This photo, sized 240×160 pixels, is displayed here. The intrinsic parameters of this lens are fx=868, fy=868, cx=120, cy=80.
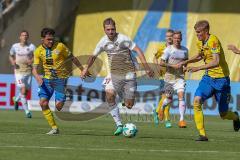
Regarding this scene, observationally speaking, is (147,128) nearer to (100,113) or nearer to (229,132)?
(229,132)

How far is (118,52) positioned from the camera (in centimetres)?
1778

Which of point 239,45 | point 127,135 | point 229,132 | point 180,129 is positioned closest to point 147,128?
point 180,129

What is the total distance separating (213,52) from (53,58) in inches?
151

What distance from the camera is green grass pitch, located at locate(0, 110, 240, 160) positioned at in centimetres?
1290

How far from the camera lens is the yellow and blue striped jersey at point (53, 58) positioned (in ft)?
60.2

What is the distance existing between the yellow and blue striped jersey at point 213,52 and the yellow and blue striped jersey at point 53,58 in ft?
10.7

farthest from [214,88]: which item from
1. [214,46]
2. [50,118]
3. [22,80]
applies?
[22,80]

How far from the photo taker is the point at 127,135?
16.9 metres

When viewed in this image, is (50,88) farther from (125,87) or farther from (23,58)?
(23,58)

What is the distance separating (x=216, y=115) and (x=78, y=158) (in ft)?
56.1

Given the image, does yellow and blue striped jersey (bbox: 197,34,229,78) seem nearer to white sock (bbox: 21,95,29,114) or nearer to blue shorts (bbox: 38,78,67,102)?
blue shorts (bbox: 38,78,67,102)

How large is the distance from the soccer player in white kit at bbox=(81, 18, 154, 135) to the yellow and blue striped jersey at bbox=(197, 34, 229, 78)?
1.44m

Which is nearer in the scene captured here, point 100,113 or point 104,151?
point 104,151

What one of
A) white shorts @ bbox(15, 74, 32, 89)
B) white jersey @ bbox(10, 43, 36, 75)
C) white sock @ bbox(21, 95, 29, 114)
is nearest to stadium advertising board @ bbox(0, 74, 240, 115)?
white shorts @ bbox(15, 74, 32, 89)
